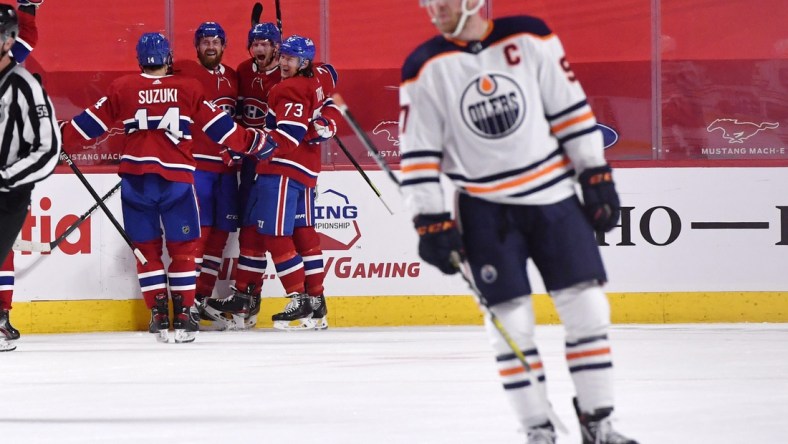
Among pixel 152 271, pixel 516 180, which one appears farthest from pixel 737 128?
pixel 516 180

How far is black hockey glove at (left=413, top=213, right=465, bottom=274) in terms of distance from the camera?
342cm

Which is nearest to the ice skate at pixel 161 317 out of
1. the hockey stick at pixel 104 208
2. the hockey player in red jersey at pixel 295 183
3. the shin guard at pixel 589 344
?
the hockey stick at pixel 104 208

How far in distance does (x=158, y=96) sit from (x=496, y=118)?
409 centimetres

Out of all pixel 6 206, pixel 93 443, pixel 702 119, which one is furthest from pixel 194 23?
pixel 93 443

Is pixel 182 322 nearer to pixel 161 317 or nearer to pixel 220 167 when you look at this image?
pixel 161 317

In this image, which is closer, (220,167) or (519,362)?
(519,362)

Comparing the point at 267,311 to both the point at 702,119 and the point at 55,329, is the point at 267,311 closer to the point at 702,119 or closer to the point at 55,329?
the point at 55,329

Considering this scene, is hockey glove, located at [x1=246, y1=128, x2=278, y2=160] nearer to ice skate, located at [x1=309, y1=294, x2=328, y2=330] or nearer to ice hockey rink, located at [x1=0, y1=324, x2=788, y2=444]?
ice skate, located at [x1=309, y1=294, x2=328, y2=330]

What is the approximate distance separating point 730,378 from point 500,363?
210cm

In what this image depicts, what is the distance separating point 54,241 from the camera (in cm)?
784

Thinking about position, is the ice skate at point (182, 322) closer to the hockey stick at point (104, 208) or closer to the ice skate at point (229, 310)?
the hockey stick at point (104, 208)

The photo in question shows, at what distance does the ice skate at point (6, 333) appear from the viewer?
6902 millimetres

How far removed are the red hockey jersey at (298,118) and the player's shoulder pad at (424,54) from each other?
423 centimetres

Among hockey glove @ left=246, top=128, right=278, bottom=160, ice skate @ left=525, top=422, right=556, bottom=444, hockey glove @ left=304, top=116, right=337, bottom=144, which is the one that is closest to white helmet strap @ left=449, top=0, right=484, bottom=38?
ice skate @ left=525, top=422, right=556, bottom=444
